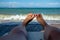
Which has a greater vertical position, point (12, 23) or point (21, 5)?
point (21, 5)

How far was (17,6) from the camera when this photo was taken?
1740 mm

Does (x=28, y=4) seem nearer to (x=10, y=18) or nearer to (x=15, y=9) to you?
(x=15, y=9)

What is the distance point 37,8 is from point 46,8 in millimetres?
105

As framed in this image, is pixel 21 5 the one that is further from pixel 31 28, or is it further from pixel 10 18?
pixel 31 28

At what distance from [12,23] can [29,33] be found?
173 mm

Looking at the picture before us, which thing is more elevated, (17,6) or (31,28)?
(17,6)

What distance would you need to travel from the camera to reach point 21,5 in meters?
1.77

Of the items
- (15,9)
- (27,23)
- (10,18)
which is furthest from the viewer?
(15,9)

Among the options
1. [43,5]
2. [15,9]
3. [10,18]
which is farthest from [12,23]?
[43,5]

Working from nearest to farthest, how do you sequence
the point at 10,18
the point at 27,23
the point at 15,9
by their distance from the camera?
the point at 27,23
the point at 10,18
the point at 15,9

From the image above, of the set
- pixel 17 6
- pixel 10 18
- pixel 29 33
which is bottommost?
pixel 29 33

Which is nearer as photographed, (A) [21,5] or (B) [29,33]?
(B) [29,33]

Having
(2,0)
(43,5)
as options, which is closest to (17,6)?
(2,0)

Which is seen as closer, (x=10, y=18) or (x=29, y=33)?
(x=29, y=33)
